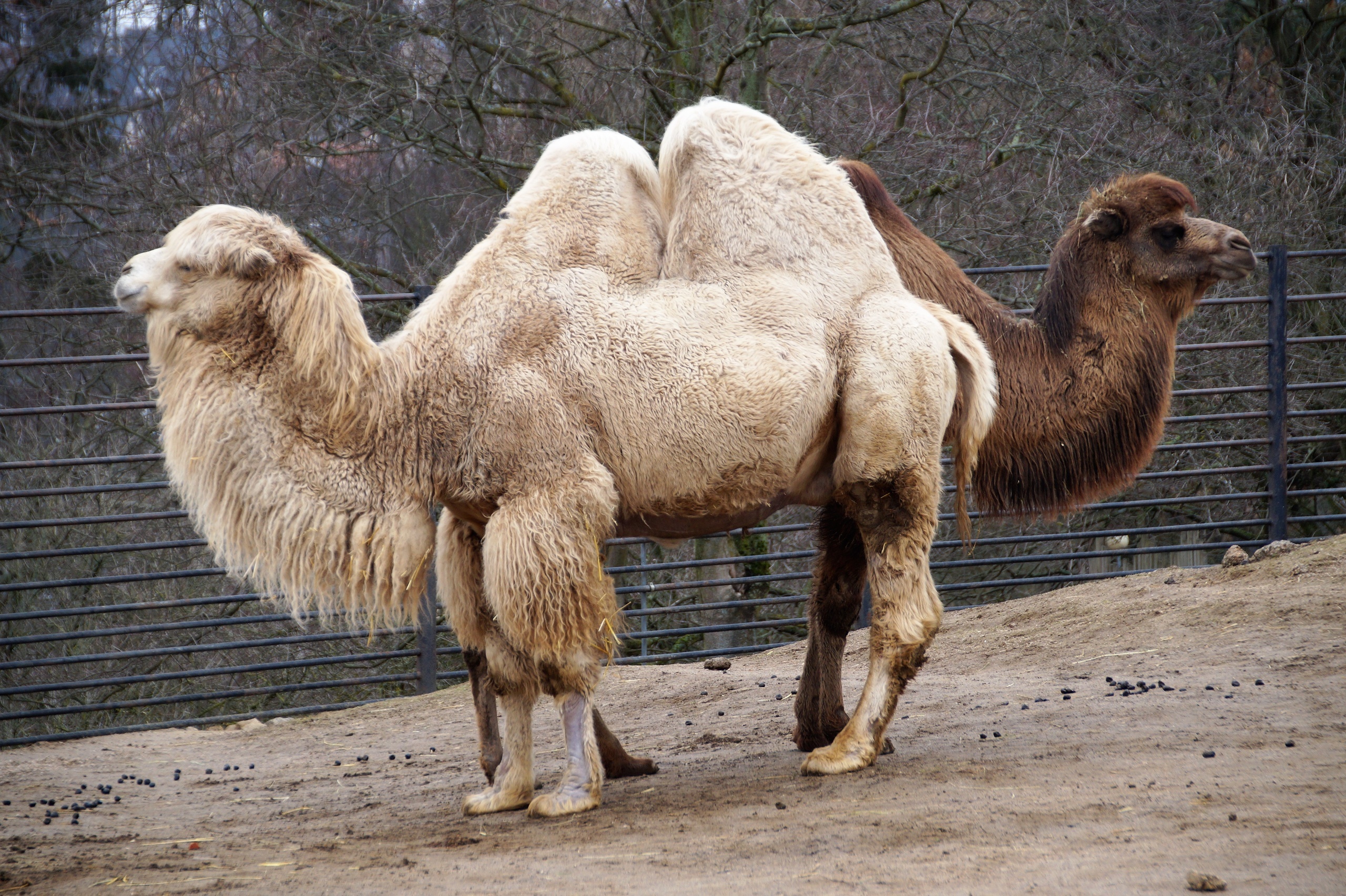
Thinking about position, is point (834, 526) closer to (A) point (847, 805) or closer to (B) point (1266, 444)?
(A) point (847, 805)

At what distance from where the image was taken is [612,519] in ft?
12.7

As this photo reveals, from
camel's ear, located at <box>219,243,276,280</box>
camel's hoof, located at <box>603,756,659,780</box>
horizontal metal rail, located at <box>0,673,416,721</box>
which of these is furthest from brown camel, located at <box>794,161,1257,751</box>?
horizontal metal rail, located at <box>0,673,416,721</box>

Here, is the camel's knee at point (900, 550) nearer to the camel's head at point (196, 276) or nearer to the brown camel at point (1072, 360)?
the brown camel at point (1072, 360)

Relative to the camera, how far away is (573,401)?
3.87 m

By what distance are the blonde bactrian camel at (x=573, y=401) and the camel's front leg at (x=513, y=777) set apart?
0.01 meters

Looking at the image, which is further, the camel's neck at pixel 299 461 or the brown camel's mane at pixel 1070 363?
the brown camel's mane at pixel 1070 363

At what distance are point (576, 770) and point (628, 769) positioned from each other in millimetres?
723

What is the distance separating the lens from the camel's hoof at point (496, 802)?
4.02 m

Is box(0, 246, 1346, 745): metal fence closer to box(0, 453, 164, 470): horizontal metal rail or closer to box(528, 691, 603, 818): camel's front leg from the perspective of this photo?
box(0, 453, 164, 470): horizontal metal rail

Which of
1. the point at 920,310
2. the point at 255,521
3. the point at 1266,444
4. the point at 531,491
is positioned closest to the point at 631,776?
the point at 531,491

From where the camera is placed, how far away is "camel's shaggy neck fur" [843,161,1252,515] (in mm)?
4703

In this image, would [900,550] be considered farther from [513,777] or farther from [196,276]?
[196,276]

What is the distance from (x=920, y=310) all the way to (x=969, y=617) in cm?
340

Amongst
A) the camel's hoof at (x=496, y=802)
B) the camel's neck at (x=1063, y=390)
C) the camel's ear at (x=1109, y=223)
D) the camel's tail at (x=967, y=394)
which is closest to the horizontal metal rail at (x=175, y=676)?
the camel's hoof at (x=496, y=802)
